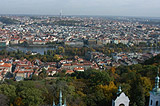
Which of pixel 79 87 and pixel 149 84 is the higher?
pixel 149 84

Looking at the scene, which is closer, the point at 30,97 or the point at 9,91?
the point at 30,97

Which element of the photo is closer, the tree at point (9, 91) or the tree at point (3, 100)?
the tree at point (3, 100)

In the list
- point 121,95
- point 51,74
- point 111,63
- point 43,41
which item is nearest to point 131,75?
point 121,95

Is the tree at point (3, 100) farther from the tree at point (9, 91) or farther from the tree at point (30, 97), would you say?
the tree at point (30, 97)

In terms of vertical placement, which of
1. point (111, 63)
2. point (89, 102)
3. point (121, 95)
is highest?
point (121, 95)

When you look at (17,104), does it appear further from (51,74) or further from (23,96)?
(51,74)

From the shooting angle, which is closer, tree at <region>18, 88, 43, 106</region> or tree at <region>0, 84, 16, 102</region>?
Answer: tree at <region>18, 88, 43, 106</region>

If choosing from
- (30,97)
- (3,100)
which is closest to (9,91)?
(3,100)

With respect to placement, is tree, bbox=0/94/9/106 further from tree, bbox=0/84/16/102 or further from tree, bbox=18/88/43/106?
tree, bbox=18/88/43/106

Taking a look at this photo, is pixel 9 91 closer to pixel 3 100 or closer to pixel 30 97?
pixel 3 100

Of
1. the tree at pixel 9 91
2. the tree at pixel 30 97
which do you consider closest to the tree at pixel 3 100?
the tree at pixel 9 91

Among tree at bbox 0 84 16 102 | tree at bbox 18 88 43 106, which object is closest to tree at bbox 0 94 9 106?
tree at bbox 0 84 16 102
